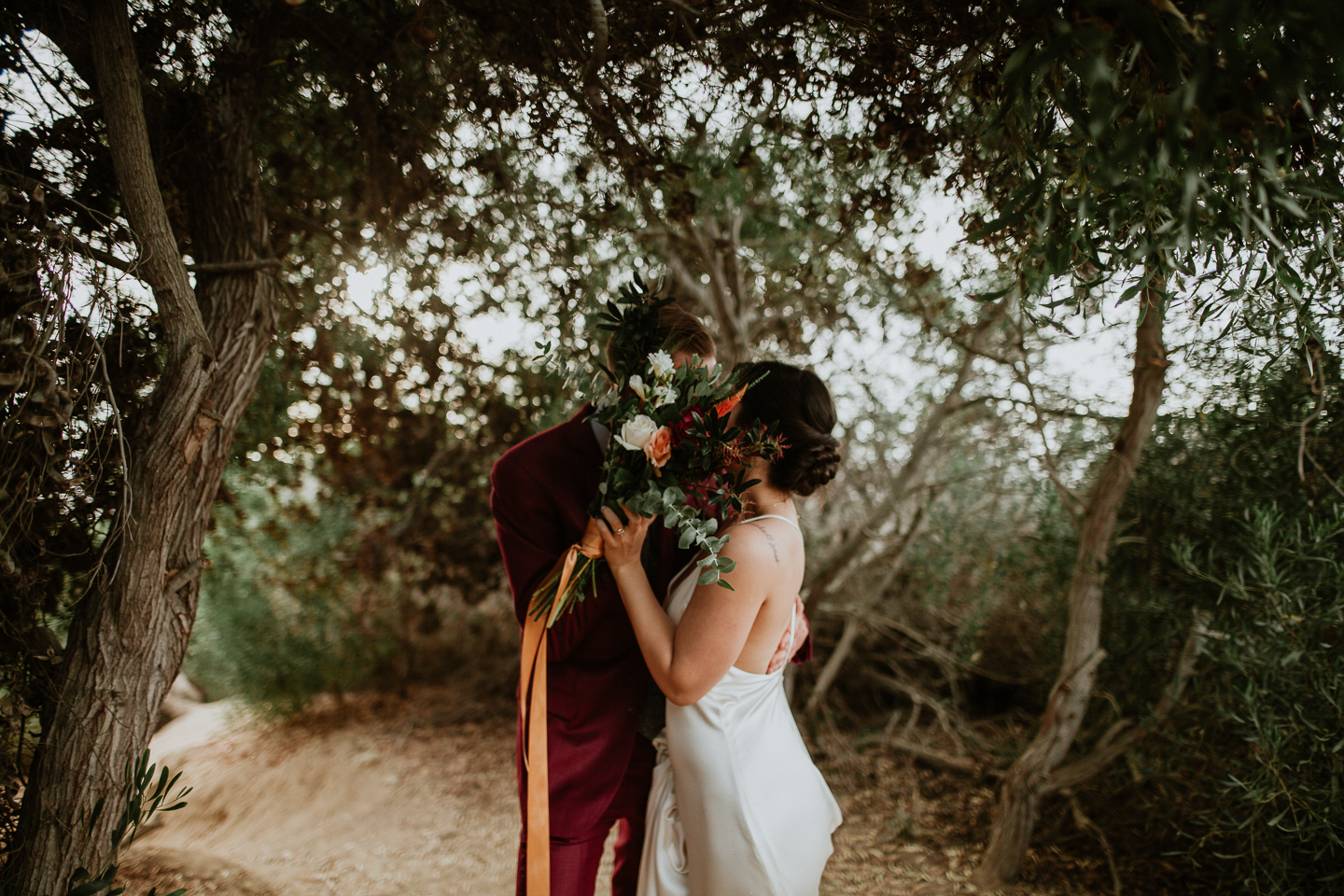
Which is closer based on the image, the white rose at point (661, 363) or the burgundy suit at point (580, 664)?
the white rose at point (661, 363)

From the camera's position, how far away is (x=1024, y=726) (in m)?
4.85

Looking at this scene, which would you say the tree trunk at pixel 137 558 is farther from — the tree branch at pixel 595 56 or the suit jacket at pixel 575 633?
the tree branch at pixel 595 56

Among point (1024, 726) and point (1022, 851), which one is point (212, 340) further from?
point (1024, 726)

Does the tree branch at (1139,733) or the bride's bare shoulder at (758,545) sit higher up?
the bride's bare shoulder at (758,545)

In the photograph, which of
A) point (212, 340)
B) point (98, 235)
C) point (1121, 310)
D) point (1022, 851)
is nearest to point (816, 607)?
point (1022, 851)

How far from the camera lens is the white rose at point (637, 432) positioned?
5.48ft

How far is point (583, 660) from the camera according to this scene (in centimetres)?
221

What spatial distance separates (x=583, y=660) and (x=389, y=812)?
3568mm

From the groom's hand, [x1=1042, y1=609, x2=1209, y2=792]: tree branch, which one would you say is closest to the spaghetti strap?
the groom's hand

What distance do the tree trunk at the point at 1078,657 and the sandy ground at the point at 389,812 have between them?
23cm

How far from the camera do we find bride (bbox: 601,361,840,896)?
1.84m

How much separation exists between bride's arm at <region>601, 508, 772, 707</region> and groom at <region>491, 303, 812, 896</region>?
176 millimetres

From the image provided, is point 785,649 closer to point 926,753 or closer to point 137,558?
point 137,558

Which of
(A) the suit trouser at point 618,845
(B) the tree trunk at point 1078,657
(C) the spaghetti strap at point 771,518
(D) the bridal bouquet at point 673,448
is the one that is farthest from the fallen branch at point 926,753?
(D) the bridal bouquet at point 673,448
